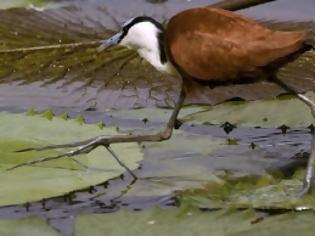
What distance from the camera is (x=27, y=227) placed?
1988mm

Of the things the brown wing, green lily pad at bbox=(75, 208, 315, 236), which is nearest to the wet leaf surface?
green lily pad at bbox=(75, 208, 315, 236)

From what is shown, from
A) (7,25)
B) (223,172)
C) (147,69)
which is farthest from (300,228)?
(7,25)

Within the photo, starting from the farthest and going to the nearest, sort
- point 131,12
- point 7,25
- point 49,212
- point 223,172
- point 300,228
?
point 131,12 < point 7,25 < point 223,172 < point 49,212 < point 300,228

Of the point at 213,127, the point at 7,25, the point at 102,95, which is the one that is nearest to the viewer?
the point at 213,127

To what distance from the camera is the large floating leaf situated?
112 inches

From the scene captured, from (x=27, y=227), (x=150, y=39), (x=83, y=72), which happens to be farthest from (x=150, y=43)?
(x=83, y=72)

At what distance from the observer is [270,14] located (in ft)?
11.6

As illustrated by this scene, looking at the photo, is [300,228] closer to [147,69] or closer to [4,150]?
[4,150]

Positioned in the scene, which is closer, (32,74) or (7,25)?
(32,74)

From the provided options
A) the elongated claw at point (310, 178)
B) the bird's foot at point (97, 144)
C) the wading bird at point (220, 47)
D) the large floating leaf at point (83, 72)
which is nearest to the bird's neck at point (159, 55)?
the wading bird at point (220, 47)

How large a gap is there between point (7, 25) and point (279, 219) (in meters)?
1.50

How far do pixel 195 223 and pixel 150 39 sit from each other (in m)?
0.42

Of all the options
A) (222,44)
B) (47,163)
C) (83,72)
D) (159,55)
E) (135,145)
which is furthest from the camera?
(83,72)

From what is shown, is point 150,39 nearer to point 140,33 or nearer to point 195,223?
point 140,33
